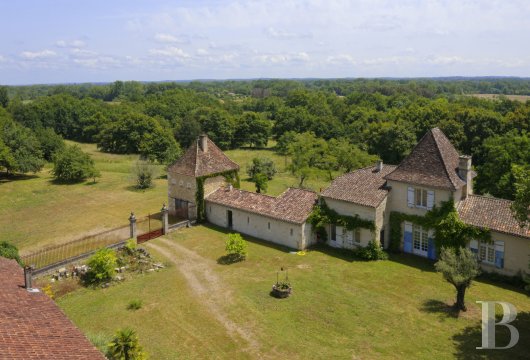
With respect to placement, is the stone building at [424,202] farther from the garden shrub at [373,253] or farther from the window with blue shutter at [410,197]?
the garden shrub at [373,253]

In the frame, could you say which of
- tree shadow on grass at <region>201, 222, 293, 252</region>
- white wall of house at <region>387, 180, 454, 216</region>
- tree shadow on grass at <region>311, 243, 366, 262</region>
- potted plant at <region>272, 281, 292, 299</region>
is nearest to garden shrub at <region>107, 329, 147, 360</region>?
potted plant at <region>272, 281, 292, 299</region>

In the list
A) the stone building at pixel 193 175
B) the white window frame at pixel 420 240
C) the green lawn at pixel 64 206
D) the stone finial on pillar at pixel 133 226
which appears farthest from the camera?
the stone building at pixel 193 175

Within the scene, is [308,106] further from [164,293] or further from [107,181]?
[164,293]

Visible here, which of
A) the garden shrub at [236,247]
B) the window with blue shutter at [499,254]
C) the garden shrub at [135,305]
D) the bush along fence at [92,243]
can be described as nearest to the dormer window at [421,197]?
the window with blue shutter at [499,254]

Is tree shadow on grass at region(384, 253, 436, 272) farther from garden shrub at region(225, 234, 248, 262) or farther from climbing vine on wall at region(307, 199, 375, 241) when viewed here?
garden shrub at region(225, 234, 248, 262)

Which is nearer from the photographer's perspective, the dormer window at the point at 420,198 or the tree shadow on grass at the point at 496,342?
the tree shadow on grass at the point at 496,342

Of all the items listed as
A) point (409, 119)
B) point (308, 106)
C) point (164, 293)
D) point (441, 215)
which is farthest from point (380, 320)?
point (308, 106)

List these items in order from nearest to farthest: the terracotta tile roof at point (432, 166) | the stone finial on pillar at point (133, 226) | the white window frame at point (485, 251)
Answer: the white window frame at point (485, 251) < the terracotta tile roof at point (432, 166) < the stone finial on pillar at point (133, 226)
